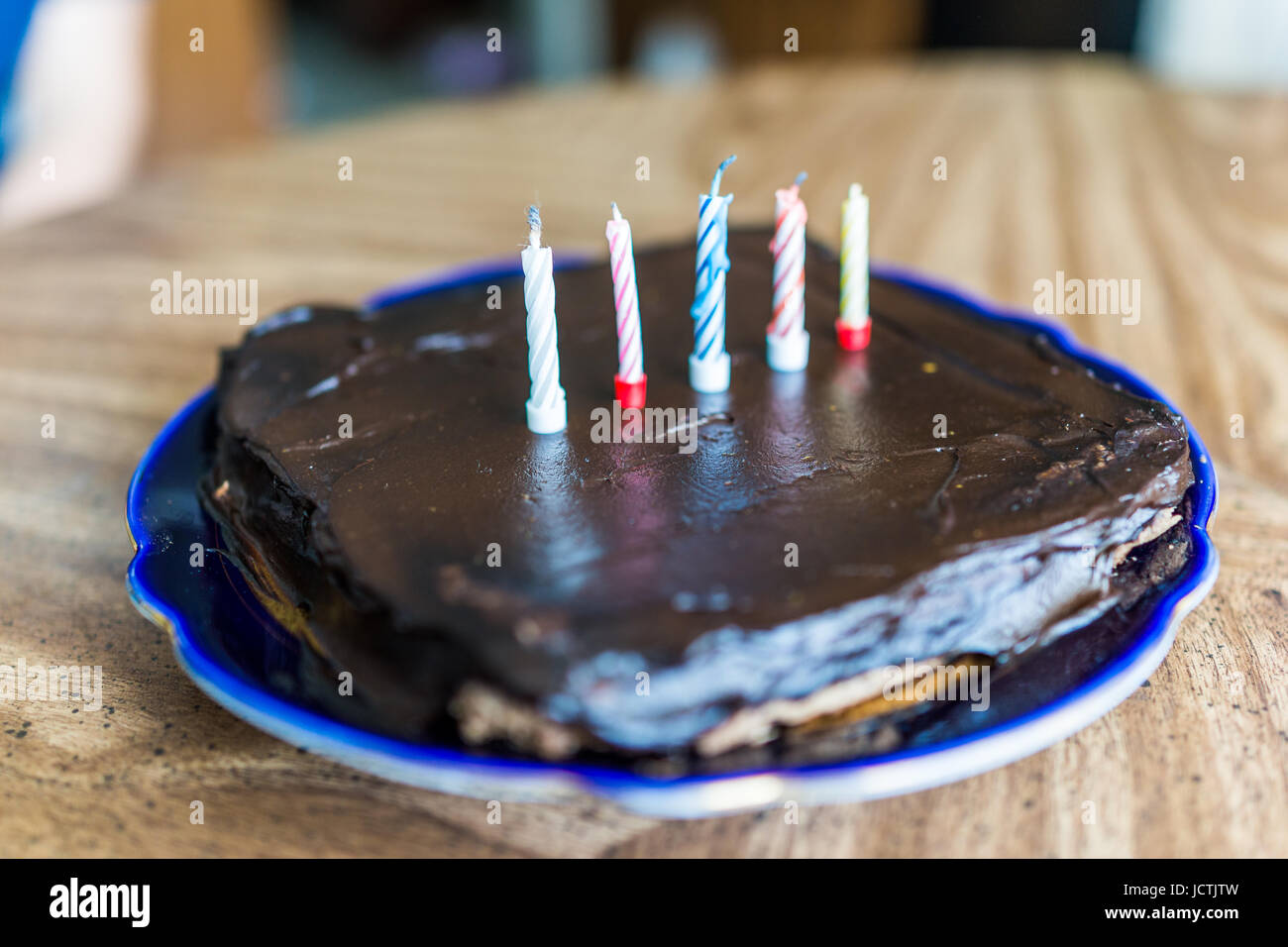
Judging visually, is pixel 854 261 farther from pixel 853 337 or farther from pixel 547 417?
pixel 547 417

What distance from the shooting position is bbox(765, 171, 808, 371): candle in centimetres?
148

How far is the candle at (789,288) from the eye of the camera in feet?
4.84

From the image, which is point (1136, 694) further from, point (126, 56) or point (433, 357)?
point (126, 56)

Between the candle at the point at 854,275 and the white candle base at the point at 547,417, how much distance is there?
18.6 inches

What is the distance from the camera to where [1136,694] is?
3.90 ft

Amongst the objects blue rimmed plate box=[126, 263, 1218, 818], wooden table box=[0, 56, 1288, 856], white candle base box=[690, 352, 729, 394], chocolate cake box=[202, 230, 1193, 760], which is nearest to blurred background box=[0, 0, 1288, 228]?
wooden table box=[0, 56, 1288, 856]

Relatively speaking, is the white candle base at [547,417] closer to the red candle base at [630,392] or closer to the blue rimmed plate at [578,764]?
the red candle base at [630,392]

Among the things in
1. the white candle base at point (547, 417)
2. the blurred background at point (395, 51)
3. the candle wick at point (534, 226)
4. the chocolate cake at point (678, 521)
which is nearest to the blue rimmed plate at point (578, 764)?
the chocolate cake at point (678, 521)

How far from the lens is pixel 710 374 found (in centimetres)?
149

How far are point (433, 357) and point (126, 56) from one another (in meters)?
2.73

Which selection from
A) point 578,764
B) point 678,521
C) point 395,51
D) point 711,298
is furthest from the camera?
point 395,51

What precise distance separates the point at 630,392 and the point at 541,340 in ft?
0.54

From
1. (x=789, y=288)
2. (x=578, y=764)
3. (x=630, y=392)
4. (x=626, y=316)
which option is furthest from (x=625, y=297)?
(x=578, y=764)

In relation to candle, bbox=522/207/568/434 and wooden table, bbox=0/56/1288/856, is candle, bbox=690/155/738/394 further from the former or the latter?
wooden table, bbox=0/56/1288/856
